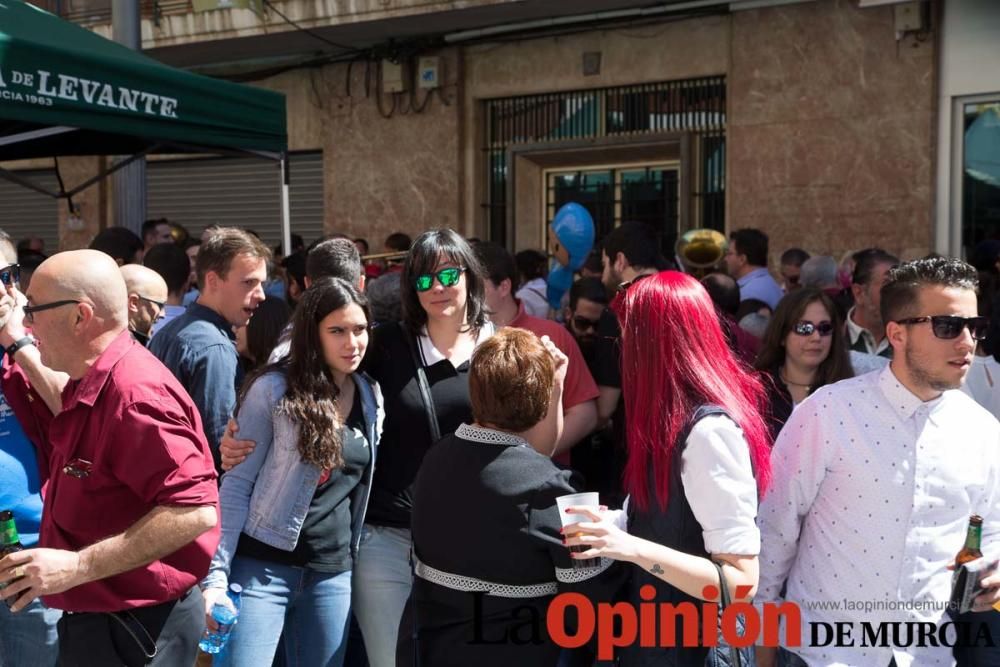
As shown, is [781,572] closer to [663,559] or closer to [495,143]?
[663,559]

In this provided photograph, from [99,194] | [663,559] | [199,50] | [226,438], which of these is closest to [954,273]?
[663,559]

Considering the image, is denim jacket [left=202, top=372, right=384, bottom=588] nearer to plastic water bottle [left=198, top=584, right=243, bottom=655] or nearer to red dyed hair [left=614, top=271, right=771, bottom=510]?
plastic water bottle [left=198, top=584, right=243, bottom=655]

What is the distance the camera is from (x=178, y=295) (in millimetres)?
5949

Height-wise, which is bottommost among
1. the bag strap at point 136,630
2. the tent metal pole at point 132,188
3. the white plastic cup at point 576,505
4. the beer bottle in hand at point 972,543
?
the bag strap at point 136,630

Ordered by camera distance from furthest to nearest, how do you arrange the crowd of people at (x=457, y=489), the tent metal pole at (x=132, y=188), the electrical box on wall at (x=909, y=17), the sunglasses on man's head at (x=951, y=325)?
1. the electrical box on wall at (x=909, y=17)
2. the tent metal pole at (x=132, y=188)
3. the sunglasses on man's head at (x=951, y=325)
4. the crowd of people at (x=457, y=489)

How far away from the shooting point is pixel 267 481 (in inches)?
154

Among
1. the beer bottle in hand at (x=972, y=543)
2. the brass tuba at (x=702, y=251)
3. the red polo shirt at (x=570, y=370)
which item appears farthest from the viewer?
the brass tuba at (x=702, y=251)

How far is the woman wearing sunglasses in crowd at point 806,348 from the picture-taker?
484cm

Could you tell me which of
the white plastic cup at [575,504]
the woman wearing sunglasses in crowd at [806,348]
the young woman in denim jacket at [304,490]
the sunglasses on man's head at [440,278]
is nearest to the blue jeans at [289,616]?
the young woman in denim jacket at [304,490]

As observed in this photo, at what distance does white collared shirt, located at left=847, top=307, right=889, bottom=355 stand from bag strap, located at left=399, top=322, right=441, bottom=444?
2.63 meters

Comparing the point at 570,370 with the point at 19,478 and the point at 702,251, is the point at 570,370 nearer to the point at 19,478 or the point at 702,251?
the point at 19,478

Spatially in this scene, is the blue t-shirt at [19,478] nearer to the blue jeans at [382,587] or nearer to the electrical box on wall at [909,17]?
the blue jeans at [382,587]

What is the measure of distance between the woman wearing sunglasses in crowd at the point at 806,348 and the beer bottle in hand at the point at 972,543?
5.30 feet

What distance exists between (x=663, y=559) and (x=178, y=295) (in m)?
3.77
